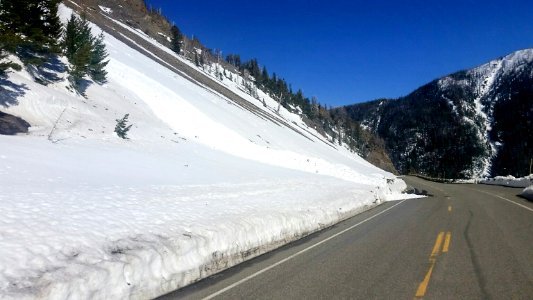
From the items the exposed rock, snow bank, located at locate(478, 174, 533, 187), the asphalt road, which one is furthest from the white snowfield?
snow bank, located at locate(478, 174, 533, 187)

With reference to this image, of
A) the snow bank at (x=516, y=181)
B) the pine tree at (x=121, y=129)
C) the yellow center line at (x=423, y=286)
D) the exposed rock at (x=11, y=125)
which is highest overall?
the pine tree at (x=121, y=129)

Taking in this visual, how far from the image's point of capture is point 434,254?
8.59m

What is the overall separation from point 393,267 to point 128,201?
7606mm

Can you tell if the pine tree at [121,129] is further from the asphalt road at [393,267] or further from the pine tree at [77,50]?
the asphalt road at [393,267]

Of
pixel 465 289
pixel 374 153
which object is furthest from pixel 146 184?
pixel 374 153

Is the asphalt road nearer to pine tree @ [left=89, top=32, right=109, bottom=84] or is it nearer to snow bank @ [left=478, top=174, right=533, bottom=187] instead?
pine tree @ [left=89, top=32, right=109, bottom=84]

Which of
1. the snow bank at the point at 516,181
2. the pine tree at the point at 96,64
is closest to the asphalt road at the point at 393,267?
the pine tree at the point at 96,64

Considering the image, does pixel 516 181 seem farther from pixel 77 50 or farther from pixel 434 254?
pixel 77 50

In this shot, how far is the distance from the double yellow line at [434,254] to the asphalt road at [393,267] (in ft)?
0.05

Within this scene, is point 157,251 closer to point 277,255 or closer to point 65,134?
point 277,255

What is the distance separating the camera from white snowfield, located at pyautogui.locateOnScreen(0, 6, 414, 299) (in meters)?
6.12

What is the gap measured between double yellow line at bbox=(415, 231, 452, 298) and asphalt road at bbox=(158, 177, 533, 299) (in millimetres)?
14

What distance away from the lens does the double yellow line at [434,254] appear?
6.12 metres

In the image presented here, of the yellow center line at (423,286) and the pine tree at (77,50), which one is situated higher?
the pine tree at (77,50)
